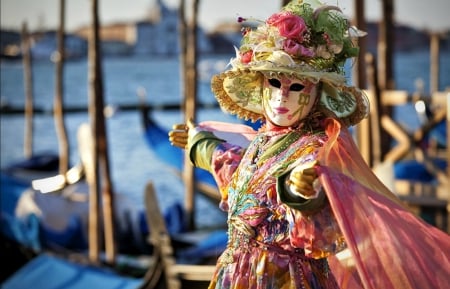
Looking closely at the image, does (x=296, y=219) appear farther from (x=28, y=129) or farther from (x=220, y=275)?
(x=28, y=129)

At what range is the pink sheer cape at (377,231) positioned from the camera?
2039 millimetres

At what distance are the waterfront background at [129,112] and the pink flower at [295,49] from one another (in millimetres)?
168

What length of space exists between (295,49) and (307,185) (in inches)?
15.2

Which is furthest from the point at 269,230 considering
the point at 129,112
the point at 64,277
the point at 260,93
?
the point at 129,112

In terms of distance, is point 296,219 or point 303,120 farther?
point 303,120

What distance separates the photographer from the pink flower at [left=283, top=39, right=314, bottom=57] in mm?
2252

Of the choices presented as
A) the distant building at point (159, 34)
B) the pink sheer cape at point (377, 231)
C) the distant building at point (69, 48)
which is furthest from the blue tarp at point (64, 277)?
the distant building at point (159, 34)

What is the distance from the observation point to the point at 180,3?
1102cm

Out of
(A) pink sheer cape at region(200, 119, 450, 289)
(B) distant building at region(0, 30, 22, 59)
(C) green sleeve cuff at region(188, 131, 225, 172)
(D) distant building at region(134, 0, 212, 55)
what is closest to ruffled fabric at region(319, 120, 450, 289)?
(A) pink sheer cape at region(200, 119, 450, 289)

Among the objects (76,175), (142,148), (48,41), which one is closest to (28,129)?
(76,175)

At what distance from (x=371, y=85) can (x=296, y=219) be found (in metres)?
4.79

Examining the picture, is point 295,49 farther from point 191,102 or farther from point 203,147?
point 191,102

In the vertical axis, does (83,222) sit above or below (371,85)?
below

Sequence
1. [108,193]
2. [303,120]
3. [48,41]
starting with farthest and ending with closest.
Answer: [48,41] → [108,193] → [303,120]
